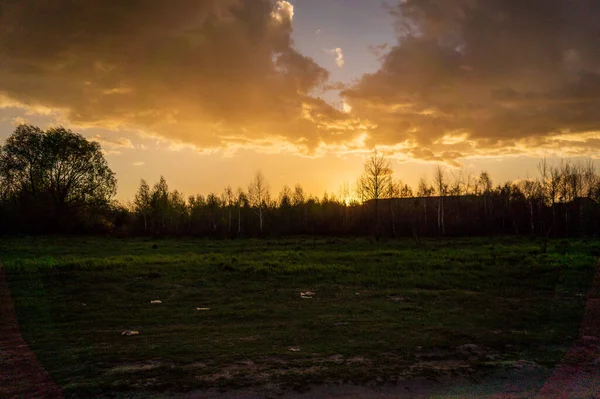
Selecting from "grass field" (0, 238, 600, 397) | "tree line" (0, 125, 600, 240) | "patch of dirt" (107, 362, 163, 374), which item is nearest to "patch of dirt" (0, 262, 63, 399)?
"grass field" (0, 238, 600, 397)

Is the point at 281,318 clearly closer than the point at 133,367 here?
No

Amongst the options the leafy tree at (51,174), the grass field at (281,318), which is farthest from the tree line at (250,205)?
the grass field at (281,318)

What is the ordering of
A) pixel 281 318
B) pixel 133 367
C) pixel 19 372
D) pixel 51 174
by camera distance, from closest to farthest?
pixel 19 372 < pixel 133 367 < pixel 281 318 < pixel 51 174

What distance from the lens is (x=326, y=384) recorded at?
21.3 ft

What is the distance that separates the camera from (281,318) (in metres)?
11.4

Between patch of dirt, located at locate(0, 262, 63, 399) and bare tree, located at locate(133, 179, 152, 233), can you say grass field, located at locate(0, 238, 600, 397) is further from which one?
bare tree, located at locate(133, 179, 152, 233)

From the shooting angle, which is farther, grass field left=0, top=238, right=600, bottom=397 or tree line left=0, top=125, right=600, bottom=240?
tree line left=0, top=125, right=600, bottom=240

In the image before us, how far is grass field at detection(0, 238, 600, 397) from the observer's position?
7.29m

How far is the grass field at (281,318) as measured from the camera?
729 cm

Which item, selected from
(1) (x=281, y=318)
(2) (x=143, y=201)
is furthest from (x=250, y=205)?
(1) (x=281, y=318)

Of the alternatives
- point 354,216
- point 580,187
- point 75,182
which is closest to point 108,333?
point 75,182

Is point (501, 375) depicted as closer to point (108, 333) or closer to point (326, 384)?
point (326, 384)

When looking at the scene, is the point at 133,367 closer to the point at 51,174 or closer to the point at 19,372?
the point at 19,372

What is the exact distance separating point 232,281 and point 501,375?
12.3 metres
